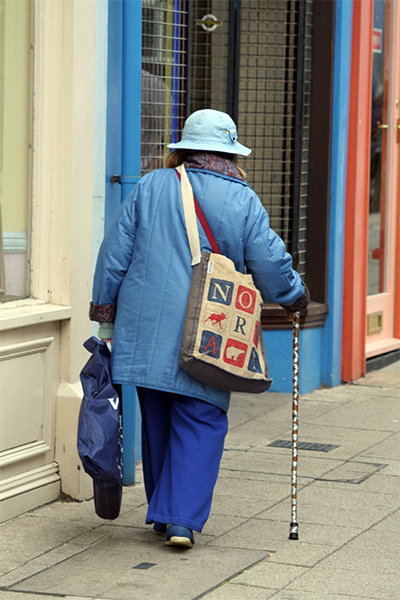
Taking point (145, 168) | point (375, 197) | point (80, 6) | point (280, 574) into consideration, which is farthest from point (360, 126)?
point (280, 574)

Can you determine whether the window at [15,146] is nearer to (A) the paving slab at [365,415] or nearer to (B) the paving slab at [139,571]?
(B) the paving slab at [139,571]

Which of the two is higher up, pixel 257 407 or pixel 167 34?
Answer: pixel 167 34

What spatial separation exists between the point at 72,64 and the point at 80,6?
29 cm

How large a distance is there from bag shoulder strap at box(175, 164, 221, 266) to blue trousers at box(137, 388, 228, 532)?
0.62 m

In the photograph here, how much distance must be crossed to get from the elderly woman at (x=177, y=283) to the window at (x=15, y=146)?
0.82 metres

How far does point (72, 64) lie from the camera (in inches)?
199

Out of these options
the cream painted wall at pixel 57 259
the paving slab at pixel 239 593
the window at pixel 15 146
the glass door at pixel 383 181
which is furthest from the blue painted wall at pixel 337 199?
the paving slab at pixel 239 593

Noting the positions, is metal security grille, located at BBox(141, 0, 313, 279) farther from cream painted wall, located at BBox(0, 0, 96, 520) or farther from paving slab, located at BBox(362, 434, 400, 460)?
cream painted wall, located at BBox(0, 0, 96, 520)

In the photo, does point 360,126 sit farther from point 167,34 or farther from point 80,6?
point 80,6

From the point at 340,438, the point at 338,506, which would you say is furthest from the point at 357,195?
the point at 338,506

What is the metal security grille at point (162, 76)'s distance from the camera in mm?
6402

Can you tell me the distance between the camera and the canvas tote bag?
14.1ft

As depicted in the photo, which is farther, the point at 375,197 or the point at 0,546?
the point at 375,197

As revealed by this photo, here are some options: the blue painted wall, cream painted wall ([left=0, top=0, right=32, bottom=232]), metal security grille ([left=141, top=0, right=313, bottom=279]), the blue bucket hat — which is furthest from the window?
the blue painted wall
